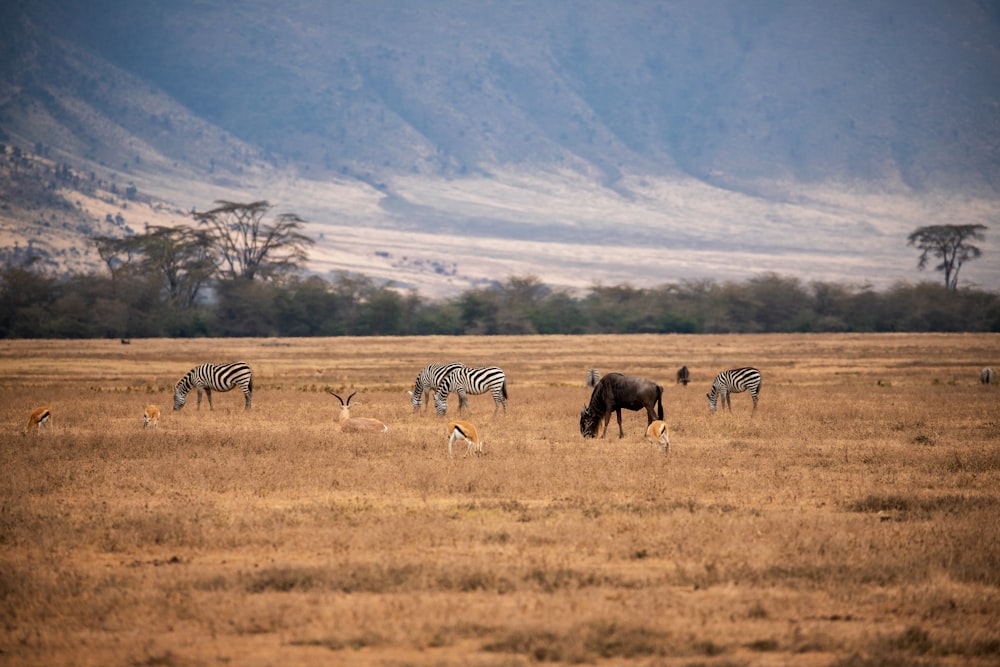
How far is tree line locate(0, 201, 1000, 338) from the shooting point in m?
73.4

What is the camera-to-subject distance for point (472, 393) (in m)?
23.4

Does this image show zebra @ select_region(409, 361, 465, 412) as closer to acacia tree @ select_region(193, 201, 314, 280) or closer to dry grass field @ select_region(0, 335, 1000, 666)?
dry grass field @ select_region(0, 335, 1000, 666)

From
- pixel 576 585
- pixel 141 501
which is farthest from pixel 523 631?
pixel 141 501

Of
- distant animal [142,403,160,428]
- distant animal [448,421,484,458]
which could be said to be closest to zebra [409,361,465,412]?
distant animal [142,403,160,428]

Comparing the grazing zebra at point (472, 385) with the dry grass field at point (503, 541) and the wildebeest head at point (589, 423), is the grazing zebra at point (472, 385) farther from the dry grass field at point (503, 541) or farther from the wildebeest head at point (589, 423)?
the wildebeest head at point (589, 423)

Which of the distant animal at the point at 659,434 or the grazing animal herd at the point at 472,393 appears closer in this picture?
the distant animal at the point at 659,434

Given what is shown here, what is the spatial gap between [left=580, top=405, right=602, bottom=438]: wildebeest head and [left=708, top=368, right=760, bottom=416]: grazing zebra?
579 cm

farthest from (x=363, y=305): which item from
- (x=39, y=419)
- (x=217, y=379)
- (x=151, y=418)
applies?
(x=39, y=419)

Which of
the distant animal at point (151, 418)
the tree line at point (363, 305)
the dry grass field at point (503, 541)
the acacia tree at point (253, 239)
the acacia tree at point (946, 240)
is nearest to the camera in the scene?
the dry grass field at point (503, 541)

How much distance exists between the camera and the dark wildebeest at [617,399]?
1936cm

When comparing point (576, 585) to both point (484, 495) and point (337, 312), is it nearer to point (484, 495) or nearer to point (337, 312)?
point (484, 495)

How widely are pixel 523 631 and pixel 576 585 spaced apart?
4.37 ft

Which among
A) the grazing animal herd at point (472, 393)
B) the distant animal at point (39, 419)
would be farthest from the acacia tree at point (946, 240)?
the distant animal at point (39, 419)

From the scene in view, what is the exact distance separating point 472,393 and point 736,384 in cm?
586
